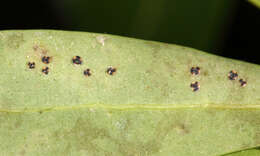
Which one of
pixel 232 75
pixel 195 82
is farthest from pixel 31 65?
pixel 232 75

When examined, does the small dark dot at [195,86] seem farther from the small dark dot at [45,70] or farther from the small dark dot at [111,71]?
the small dark dot at [45,70]

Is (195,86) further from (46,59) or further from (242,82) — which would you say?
(46,59)

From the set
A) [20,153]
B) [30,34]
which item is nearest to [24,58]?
[30,34]

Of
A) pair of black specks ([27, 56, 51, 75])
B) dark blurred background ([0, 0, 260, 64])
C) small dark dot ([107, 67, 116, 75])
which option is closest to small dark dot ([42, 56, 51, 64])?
pair of black specks ([27, 56, 51, 75])

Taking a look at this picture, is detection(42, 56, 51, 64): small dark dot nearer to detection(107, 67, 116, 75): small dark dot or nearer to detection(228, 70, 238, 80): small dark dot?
detection(107, 67, 116, 75): small dark dot

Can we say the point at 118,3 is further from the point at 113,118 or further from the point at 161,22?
the point at 113,118

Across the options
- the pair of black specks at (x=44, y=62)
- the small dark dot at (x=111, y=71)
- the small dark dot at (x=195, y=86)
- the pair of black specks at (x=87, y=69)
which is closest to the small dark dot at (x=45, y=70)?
the pair of black specks at (x=44, y=62)

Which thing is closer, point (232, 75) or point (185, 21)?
point (232, 75)
